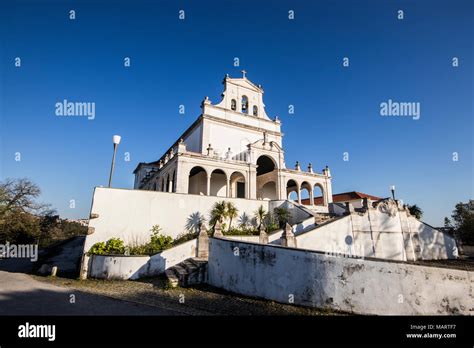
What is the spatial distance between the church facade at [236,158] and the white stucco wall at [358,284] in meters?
13.4

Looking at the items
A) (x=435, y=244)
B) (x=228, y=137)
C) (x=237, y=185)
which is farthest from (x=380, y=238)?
(x=228, y=137)

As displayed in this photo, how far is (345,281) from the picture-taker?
5.93m

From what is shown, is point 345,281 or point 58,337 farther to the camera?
point 345,281

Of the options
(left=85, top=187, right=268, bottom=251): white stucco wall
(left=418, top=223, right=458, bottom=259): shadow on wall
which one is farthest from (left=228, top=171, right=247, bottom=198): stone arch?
(left=418, top=223, right=458, bottom=259): shadow on wall

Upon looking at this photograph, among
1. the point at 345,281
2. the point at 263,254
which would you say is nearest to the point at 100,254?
the point at 263,254

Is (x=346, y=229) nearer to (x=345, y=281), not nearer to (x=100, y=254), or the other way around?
(x=345, y=281)

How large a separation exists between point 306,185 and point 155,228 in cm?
1721

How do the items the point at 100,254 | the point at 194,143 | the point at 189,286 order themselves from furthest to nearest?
the point at 194,143
the point at 100,254
the point at 189,286

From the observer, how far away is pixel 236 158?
25328 millimetres

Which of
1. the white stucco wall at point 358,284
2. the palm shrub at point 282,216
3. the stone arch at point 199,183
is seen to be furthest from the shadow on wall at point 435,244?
the stone arch at point 199,183

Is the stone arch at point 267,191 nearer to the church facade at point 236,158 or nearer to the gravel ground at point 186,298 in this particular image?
the church facade at point 236,158

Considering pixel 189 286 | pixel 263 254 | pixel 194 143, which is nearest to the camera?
pixel 263 254

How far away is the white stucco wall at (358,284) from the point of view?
17.7 feet

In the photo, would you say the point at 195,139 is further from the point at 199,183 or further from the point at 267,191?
the point at 267,191
